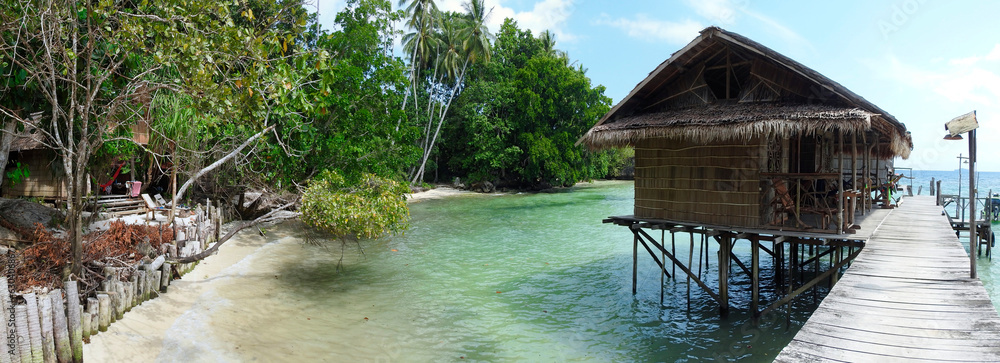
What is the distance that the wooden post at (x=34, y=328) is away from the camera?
494 cm

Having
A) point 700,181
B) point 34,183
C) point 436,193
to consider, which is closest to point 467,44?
point 436,193

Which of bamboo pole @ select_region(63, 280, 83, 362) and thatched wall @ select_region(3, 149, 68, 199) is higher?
thatched wall @ select_region(3, 149, 68, 199)

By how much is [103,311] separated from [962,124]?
10.4 metres

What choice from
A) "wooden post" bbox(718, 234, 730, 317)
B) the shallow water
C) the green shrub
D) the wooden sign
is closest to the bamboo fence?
the shallow water

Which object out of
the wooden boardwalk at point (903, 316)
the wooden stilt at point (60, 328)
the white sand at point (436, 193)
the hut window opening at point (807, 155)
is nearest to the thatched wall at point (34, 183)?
the wooden stilt at point (60, 328)

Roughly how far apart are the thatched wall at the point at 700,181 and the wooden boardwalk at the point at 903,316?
201 centimetres

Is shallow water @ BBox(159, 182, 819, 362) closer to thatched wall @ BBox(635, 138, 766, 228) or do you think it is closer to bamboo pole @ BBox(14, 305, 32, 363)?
bamboo pole @ BBox(14, 305, 32, 363)

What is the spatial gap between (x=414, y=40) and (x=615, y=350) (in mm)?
28714

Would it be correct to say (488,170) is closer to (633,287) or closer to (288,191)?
(288,191)

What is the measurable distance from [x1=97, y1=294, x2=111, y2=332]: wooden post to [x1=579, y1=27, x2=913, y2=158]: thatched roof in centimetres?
793

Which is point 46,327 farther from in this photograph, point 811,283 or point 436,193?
point 436,193

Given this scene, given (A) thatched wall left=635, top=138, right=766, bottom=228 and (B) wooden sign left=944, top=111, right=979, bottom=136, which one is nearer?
(B) wooden sign left=944, top=111, right=979, bottom=136

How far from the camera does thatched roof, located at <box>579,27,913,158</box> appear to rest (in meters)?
7.94

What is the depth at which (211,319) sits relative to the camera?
7.89 m
